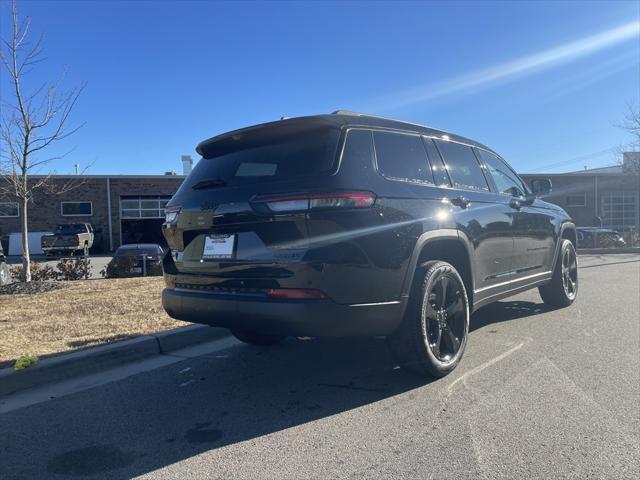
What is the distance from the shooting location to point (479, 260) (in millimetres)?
4668

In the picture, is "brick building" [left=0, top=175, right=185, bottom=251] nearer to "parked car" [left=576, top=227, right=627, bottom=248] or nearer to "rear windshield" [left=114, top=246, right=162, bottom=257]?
"rear windshield" [left=114, top=246, right=162, bottom=257]

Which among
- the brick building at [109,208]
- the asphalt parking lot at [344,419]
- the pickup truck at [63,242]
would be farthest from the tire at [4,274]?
the brick building at [109,208]

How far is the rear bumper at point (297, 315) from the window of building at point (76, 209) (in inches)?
1163

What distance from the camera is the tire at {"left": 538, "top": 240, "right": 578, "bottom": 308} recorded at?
688 centimetres

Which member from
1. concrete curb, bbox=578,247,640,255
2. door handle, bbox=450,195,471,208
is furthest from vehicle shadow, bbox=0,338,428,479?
concrete curb, bbox=578,247,640,255

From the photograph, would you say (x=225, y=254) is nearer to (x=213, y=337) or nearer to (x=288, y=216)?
(x=288, y=216)

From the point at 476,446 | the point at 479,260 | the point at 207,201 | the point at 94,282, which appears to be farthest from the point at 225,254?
the point at 94,282

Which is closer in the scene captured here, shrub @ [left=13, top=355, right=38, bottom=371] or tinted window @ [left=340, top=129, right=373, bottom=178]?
tinted window @ [left=340, top=129, right=373, bottom=178]

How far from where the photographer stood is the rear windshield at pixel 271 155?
3.49m

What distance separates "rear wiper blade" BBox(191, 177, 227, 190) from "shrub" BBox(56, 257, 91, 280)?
29.6 ft

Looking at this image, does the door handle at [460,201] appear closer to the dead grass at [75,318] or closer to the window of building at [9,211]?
the dead grass at [75,318]

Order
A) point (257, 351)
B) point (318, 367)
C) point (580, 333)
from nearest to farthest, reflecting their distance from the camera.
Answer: point (318, 367) → point (257, 351) → point (580, 333)

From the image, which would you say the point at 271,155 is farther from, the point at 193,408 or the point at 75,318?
the point at 75,318

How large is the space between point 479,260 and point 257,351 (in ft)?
7.77
